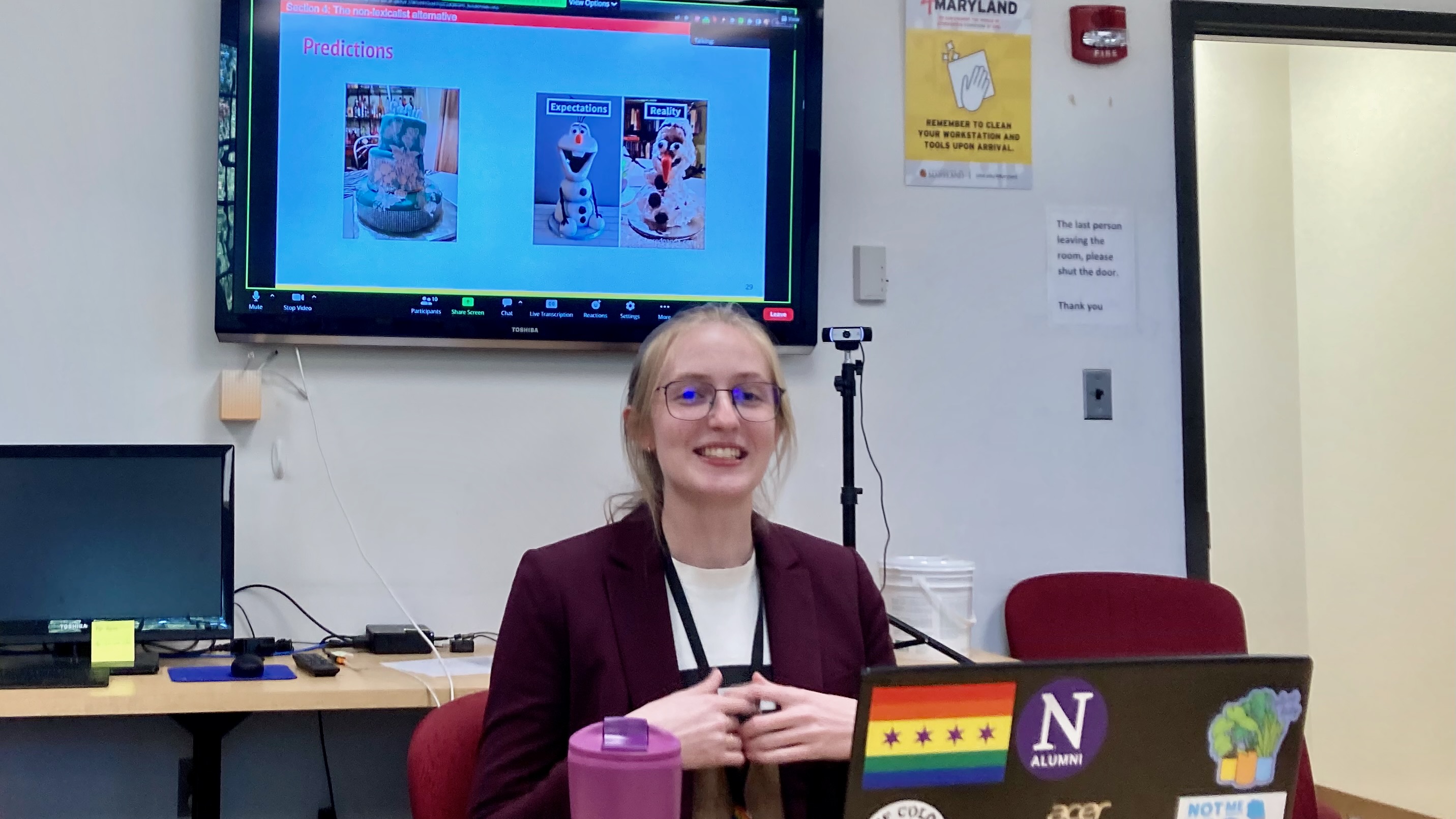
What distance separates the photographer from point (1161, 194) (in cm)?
282

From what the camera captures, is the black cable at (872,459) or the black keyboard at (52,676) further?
the black cable at (872,459)

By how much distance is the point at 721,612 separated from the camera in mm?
1504

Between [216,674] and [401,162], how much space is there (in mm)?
1058

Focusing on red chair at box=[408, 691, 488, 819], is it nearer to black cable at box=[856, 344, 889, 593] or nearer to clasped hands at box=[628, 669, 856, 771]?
clasped hands at box=[628, 669, 856, 771]

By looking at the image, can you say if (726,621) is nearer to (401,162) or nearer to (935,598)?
(935,598)

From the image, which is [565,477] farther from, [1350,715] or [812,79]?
[1350,715]

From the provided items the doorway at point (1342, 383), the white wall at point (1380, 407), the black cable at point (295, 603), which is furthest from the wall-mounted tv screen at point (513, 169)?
the white wall at point (1380, 407)

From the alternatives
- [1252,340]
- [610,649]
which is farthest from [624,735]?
[1252,340]

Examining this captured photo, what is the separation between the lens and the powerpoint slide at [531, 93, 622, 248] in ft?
8.11

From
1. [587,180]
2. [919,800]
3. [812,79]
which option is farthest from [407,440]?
[919,800]

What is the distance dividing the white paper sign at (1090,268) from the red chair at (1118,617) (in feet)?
2.01

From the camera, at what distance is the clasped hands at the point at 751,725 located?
1.15 m

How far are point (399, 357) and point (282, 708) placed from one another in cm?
84

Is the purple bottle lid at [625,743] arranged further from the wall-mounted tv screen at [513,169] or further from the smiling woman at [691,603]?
the wall-mounted tv screen at [513,169]
